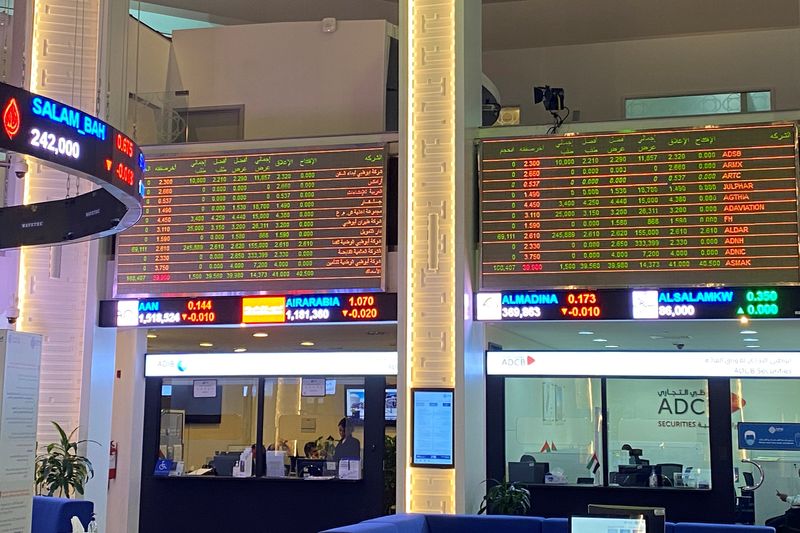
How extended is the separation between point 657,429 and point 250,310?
16.5ft

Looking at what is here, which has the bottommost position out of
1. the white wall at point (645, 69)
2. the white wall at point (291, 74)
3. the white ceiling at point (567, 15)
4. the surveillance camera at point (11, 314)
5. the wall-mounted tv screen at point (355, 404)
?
the wall-mounted tv screen at point (355, 404)

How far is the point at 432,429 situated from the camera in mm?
8258

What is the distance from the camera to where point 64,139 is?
16.8 ft

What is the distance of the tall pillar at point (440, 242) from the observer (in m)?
8.25

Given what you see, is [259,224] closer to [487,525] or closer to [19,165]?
[19,165]

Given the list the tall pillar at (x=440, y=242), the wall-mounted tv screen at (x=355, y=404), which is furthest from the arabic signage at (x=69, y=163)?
the wall-mounted tv screen at (x=355, y=404)

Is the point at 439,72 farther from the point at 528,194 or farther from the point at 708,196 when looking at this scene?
the point at 708,196

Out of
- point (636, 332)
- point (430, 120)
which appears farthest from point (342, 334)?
point (430, 120)

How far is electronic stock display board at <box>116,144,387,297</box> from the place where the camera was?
342 inches

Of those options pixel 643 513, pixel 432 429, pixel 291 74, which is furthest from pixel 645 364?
pixel 643 513

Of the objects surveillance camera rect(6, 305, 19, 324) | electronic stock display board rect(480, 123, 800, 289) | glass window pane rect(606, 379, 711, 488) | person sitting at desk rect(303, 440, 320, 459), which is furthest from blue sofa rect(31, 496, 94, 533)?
glass window pane rect(606, 379, 711, 488)

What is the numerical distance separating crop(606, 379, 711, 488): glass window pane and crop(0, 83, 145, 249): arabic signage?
6.68 meters

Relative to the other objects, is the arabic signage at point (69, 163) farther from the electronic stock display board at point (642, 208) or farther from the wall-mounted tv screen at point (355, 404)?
the wall-mounted tv screen at point (355, 404)

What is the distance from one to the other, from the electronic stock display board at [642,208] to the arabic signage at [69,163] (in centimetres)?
334
